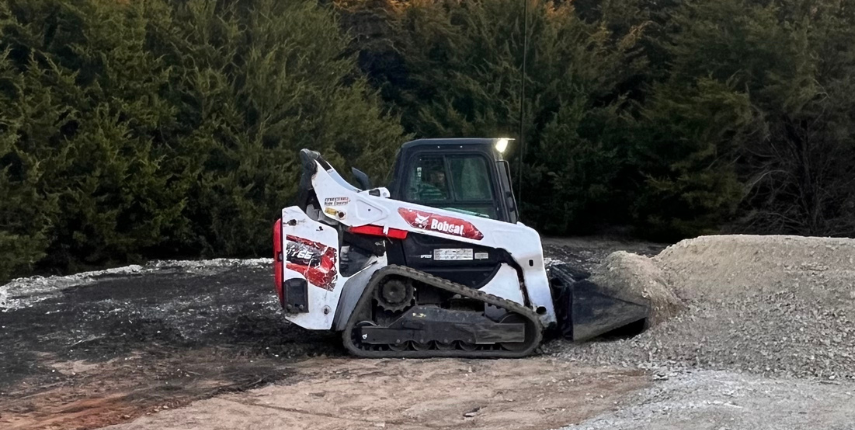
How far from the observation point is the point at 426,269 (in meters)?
9.27

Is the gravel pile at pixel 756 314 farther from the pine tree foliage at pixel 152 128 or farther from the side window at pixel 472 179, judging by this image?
the pine tree foliage at pixel 152 128

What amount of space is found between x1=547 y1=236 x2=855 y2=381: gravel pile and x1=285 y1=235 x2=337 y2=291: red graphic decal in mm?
2184

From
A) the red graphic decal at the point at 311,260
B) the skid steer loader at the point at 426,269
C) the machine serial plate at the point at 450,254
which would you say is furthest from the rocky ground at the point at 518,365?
the machine serial plate at the point at 450,254

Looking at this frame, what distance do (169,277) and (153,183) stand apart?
3918 millimetres

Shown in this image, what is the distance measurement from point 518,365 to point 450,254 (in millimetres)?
1250

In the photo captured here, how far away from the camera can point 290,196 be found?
19.2 meters

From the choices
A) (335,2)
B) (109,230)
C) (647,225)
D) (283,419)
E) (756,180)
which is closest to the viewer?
(283,419)

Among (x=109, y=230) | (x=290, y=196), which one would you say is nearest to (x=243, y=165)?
(x=290, y=196)

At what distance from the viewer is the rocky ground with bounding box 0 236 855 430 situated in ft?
22.8

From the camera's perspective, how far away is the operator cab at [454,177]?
30.9 feet

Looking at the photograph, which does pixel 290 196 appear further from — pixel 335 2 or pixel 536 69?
pixel 335 2

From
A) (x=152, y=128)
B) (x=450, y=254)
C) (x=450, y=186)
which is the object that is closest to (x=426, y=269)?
(x=450, y=254)

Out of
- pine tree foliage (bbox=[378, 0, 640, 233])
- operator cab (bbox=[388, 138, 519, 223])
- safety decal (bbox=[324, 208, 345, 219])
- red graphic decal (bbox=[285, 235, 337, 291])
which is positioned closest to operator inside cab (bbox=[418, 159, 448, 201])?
operator cab (bbox=[388, 138, 519, 223])

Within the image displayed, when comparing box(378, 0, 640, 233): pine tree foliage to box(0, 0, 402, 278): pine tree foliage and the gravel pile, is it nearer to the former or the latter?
box(0, 0, 402, 278): pine tree foliage
